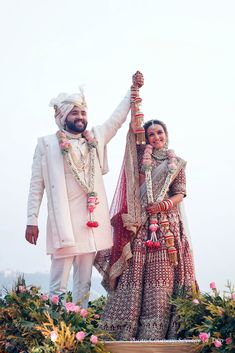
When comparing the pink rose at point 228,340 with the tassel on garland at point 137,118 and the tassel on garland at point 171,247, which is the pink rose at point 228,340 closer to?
the tassel on garland at point 171,247

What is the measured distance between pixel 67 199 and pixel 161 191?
3.07 ft

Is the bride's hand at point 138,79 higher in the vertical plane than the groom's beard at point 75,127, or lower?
higher

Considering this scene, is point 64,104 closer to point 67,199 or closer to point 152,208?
point 67,199

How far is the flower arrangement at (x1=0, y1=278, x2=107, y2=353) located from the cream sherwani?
0.60 meters

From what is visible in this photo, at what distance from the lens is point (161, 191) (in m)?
6.21

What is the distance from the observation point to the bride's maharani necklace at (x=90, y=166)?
612 centimetres

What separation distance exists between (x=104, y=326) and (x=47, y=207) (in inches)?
51.4

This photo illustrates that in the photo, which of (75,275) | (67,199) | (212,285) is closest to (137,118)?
(67,199)

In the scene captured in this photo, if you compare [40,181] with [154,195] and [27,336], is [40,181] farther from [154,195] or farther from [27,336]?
[27,336]

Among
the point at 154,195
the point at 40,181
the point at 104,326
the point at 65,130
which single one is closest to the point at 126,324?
the point at 104,326

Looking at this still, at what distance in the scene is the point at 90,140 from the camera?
644cm

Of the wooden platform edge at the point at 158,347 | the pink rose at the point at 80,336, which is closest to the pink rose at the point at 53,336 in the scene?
the pink rose at the point at 80,336

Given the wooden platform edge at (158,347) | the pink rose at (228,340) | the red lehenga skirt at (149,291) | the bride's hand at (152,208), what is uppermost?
the bride's hand at (152,208)

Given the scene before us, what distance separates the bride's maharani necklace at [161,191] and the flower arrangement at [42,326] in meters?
1.06
